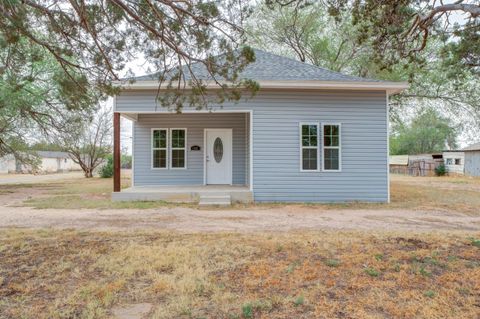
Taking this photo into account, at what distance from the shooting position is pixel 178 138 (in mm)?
11531

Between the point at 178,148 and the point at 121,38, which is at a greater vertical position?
the point at 121,38

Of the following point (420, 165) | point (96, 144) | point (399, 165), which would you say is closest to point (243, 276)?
point (96, 144)

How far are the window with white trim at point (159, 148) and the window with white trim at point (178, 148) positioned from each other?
0.79 ft

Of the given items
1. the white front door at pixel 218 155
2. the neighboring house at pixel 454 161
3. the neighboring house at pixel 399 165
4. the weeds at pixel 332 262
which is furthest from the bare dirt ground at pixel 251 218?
the neighboring house at pixel 399 165

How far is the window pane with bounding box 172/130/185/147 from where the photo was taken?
37.8 feet

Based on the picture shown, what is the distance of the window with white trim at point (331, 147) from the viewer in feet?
31.9

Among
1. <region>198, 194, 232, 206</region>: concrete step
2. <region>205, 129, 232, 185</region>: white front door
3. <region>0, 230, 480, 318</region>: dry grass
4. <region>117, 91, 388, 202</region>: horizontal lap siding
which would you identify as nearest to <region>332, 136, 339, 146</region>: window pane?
<region>117, 91, 388, 202</region>: horizontal lap siding

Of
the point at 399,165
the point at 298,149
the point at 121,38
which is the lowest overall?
the point at 399,165

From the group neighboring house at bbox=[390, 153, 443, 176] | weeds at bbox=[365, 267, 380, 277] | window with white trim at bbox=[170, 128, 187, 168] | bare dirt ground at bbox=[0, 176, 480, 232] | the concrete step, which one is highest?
window with white trim at bbox=[170, 128, 187, 168]

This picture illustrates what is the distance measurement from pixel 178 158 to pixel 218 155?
1404 millimetres

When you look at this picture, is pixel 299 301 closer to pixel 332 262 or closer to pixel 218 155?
pixel 332 262

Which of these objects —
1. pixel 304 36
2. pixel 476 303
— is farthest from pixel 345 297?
pixel 304 36

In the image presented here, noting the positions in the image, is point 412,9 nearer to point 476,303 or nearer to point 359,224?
point 359,224

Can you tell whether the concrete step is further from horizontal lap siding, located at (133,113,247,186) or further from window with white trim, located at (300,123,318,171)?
window with white trim, located at (300,123,318,171)
